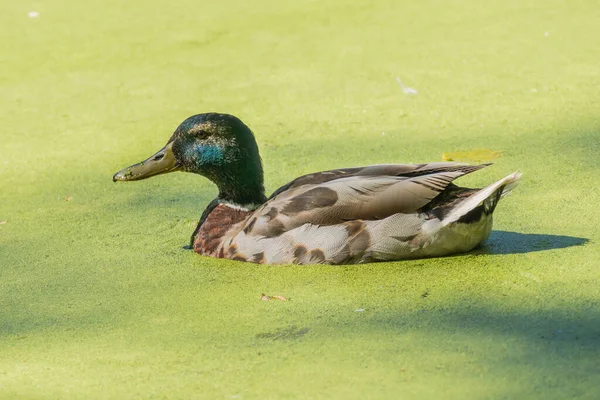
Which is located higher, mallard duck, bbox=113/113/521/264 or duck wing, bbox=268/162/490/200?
duck wing, bbox=268/162/490/200

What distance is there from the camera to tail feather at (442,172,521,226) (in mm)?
3742

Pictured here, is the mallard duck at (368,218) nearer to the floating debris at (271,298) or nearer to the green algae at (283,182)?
the green algae at (283,182)

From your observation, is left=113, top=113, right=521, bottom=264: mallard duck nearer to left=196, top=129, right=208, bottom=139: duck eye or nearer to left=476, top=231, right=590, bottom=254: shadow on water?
left=476, top=231, right=590, bottom=254: shadow on water

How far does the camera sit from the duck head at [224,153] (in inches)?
166

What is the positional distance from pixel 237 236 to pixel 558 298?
3.95ft

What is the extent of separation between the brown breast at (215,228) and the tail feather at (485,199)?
2.70ft

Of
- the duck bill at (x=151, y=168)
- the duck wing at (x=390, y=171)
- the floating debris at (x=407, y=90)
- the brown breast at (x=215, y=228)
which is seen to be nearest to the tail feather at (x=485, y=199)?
the duck wing at (x=390, y=171)

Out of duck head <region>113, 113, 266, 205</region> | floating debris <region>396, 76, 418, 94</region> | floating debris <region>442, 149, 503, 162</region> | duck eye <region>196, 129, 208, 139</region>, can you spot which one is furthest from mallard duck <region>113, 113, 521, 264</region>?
floating debris <region>396, 76, 418, 94</region>

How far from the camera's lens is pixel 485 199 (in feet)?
12.4

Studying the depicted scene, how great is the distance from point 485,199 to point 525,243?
1.14 ft

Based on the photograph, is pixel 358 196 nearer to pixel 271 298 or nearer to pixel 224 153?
pixel 271 298

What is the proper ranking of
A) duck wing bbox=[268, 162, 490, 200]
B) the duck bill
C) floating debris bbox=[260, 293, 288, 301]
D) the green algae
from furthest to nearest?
the duck bill
duck wing bbox=[268, 162, 490, 200]
floating debris bbox=[260, 293, 288, 301]
the green algae

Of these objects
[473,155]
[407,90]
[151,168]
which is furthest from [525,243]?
[407,90]

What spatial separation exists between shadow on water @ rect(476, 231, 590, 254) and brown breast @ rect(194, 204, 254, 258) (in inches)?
36.0
